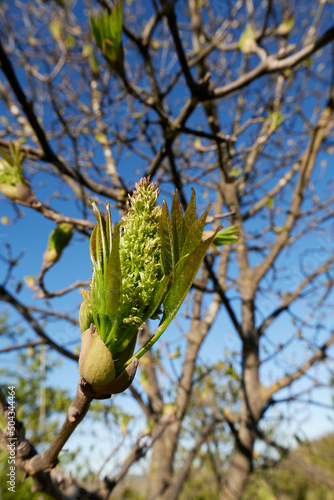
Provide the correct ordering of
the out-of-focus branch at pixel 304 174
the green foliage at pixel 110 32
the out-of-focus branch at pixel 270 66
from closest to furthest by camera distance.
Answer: the green foliage at pixel 110 32
the out-of-focus branch at pixel 270 66
the out-of-focus branch at pixel 304 174

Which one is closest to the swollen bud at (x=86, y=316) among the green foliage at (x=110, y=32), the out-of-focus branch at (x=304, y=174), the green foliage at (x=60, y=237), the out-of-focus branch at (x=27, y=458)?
the out-of-focus branch at (x=27, y=458)

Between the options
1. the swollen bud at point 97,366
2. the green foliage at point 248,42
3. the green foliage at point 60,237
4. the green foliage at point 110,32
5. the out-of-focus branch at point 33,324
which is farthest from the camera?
the green foliage at point 248,42

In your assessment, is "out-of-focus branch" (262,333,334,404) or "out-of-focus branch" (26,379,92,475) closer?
"out-of-focus branch" (26,379,92,475)

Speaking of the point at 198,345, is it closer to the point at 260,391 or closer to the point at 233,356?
the point at 233,356

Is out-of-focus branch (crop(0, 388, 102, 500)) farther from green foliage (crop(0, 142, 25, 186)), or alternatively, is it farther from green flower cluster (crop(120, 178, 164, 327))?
green foliage (crop(0, 142, 25, 186))

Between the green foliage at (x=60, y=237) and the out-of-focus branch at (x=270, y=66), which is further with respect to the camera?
the out-of-focus branch at (x=270, y=66)

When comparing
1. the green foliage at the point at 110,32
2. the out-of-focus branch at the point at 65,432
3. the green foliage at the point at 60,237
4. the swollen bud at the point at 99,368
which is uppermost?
the green foliage at the point at 110,32

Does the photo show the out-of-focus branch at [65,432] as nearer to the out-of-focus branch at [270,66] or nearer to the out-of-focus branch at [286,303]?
the out-of-focus branch at [270,66]

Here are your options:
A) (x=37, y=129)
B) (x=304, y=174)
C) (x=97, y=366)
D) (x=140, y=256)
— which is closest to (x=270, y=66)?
(x=37, y=129)

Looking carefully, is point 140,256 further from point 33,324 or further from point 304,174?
point 304,174

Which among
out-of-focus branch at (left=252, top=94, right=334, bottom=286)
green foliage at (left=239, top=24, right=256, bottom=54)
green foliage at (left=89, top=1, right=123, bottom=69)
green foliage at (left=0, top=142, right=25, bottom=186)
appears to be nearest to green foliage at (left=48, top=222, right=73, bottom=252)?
green foliage at (left=0, top=142, right=25, bottom=186)

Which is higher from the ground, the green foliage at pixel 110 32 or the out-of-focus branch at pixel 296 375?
the green foliage at pixel 110 32
